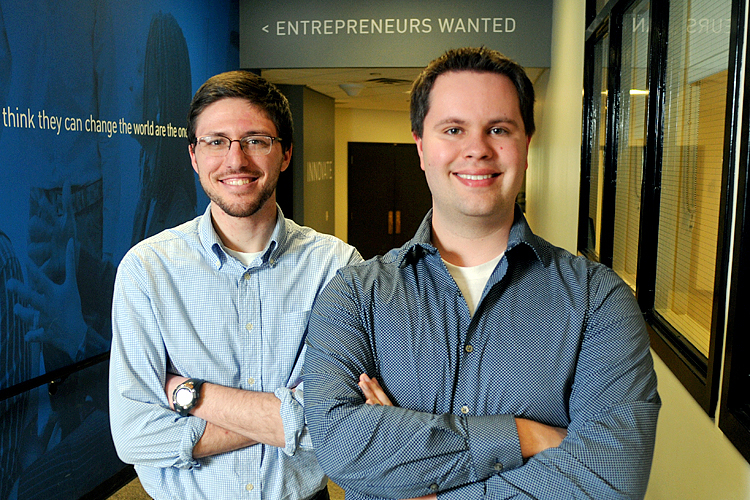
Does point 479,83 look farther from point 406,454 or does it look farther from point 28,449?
point 28,449

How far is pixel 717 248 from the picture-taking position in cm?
193

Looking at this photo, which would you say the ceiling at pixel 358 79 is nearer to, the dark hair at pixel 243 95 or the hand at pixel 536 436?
the dark hair at pixel 243 95

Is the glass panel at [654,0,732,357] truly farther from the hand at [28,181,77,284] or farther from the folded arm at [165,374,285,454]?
the hand at [28,181,77,284]

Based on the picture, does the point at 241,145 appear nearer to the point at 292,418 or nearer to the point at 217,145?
the point at 217,145

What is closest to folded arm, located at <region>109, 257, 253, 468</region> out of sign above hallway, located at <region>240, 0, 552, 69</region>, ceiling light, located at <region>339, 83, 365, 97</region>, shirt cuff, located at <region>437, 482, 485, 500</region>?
shirt cuff, located at <region>437, 482, 485, 500</region>

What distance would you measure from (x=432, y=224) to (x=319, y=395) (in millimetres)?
494

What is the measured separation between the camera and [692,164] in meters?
2.38

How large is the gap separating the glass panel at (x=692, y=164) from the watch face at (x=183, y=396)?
1.65m

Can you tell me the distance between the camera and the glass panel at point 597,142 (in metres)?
4.14

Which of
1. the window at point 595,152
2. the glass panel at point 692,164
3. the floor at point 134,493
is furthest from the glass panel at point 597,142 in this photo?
the floor at point 134,493

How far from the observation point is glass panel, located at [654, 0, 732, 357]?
209cm

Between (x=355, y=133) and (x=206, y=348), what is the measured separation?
369 inches

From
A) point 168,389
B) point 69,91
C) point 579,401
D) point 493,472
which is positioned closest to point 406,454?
point 493,472

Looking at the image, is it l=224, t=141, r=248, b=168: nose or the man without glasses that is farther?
l=224, t=141, r=248, b=168: nose
